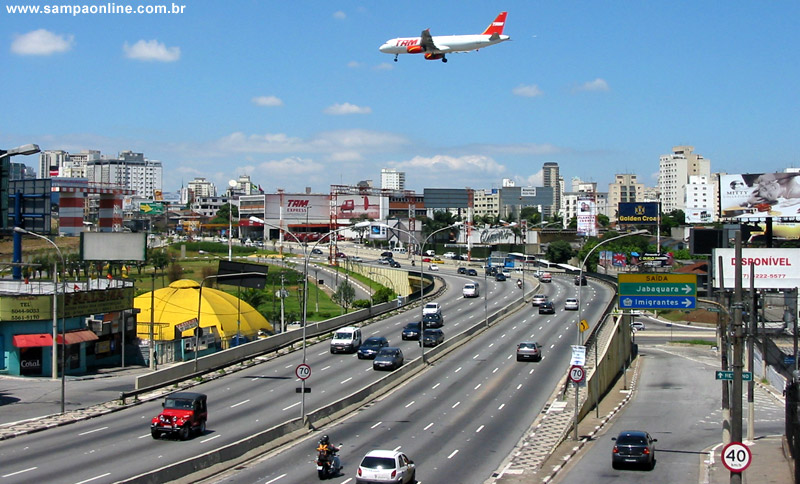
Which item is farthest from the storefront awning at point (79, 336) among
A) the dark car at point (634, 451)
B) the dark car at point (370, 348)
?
the dark car at point (634, 451)

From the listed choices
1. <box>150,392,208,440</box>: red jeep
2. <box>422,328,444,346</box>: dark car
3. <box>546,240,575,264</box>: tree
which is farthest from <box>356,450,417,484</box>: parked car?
<box>546,240,575,264</box>: tree

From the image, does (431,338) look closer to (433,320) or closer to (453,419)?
(433,320)

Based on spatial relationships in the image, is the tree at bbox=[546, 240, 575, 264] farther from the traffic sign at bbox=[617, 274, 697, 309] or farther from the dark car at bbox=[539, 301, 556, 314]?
the traffic sign at bbox=[617, 274, 697, 309]

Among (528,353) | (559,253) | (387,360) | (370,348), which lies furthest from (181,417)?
(559,253)

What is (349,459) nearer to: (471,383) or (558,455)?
(558,455)

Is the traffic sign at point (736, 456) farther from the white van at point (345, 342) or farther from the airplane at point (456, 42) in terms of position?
the airplane at point (456, 42)

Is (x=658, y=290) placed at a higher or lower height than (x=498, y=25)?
lower
